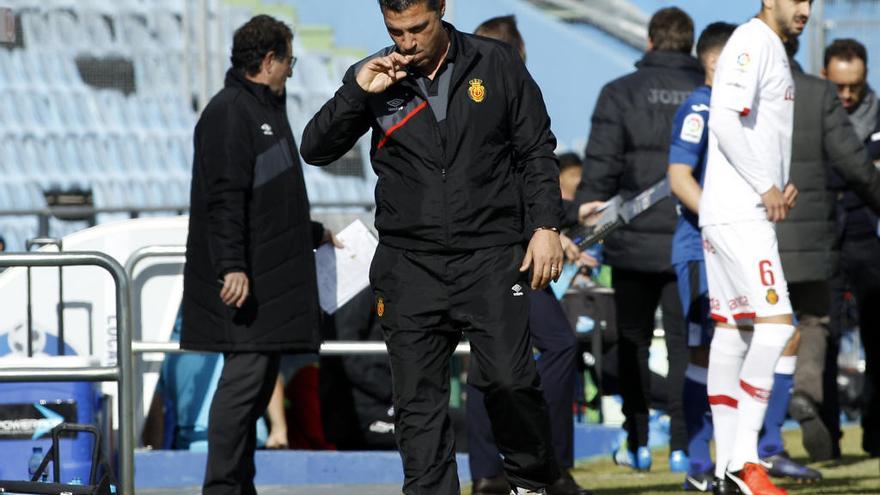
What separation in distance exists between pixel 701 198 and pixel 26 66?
8.47 meters

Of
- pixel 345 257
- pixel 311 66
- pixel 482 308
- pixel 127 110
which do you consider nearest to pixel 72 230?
pixel 127 110

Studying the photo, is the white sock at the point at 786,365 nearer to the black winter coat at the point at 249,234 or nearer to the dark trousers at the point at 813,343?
the dark trousers at the point at 813,343

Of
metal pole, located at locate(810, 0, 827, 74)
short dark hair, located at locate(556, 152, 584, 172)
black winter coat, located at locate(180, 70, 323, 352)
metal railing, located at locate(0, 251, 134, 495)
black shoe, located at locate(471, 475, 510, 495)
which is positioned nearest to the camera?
metal railing, located at locate(0, 251, 134, 495)

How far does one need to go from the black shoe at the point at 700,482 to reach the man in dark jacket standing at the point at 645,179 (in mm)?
1074

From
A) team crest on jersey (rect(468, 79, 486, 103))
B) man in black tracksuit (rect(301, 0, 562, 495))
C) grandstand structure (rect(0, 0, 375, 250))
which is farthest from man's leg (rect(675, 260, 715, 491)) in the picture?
grandstand structure (rect(0, 0, 375, 250))

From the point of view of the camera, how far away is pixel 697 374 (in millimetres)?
7207

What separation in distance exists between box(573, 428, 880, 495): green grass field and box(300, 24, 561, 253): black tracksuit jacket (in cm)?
244

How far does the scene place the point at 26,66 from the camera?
1356 cm

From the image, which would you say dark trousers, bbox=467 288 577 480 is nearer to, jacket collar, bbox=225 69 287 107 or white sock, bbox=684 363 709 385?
white sock, bbox=684 363 709 385

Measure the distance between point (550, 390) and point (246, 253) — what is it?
1.27 meters

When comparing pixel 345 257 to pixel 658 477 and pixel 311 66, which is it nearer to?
pixel 658 477

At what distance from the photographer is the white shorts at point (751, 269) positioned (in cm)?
611

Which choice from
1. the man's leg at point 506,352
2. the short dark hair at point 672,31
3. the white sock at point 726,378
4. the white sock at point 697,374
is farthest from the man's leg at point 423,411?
the short dark hair at point 672,31

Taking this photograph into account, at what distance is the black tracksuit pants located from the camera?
15.5 feet
